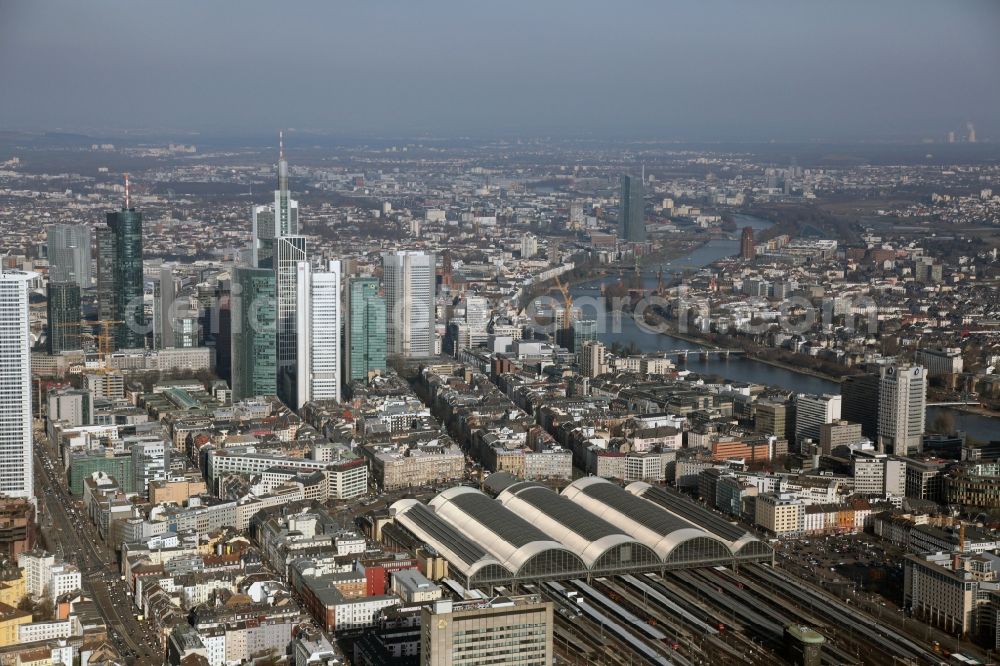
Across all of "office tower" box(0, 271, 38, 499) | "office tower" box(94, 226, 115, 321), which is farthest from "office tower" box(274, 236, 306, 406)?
"office tower" box(0, 271, 38, 499)

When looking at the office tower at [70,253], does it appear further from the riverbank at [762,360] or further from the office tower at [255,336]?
the riverbank at [762,360]

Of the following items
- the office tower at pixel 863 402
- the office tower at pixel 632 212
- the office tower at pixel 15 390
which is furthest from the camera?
the office tower at pixel 632 212

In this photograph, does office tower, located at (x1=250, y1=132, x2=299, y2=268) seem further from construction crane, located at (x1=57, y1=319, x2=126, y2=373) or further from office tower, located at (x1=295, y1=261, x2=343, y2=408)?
construction crane, located at (x1=57, y1=319, x2=126, y2=373)

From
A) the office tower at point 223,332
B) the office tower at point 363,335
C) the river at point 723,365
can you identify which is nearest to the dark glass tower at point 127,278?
the office tower at point 223,332

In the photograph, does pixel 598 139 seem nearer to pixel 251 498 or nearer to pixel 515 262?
pixel 515 262

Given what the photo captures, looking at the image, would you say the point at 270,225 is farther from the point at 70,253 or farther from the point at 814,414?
the point at 814,414

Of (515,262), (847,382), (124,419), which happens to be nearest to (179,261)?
(515,262)

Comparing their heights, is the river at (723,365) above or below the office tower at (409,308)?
below

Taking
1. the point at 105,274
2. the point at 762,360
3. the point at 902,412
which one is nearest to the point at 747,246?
the point at 762,360
